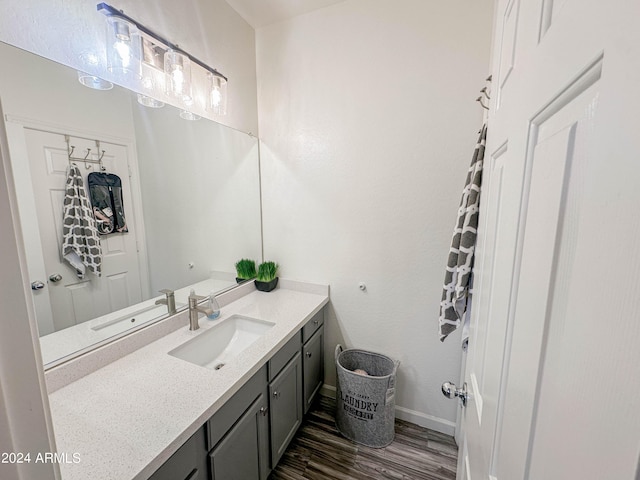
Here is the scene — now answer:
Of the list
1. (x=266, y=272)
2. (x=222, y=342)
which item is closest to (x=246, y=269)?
(x=266, y=272)

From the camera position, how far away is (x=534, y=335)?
402mm

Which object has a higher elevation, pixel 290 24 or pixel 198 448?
pixel 290 24

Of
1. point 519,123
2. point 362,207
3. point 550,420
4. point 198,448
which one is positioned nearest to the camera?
point 550,420

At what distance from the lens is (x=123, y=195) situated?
1287 mm

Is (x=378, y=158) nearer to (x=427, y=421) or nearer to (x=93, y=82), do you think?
(x=93, y=82)

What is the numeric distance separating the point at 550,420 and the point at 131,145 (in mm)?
1682

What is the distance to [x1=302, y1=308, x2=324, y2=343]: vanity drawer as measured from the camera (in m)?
1.72

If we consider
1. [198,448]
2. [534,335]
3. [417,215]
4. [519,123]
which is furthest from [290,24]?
[198,448]

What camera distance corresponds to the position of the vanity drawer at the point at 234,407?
98 cm

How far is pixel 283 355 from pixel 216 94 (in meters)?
1.60

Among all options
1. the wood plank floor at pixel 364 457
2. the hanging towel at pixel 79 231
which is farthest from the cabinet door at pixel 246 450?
the hanging towel at pixel 79 231

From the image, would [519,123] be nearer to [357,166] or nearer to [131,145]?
[357,166]

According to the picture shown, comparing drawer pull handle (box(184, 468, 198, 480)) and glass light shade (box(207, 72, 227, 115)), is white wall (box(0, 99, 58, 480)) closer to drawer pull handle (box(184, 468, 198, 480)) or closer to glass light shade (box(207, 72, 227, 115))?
drawer pull handle (box(184, 468, 198, 480))

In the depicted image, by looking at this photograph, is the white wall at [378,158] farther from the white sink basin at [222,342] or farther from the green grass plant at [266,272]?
the white sink basin at [222,342]
